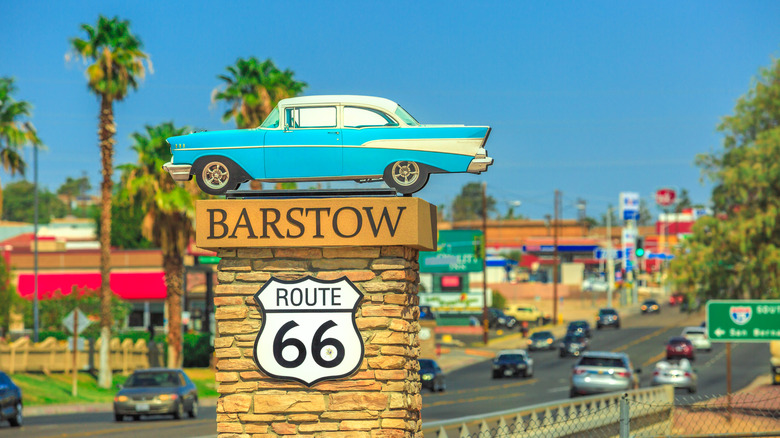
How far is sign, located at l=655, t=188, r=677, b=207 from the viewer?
554 ft

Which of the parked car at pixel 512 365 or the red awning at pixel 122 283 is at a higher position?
Result: the red awning at pixel 122 283

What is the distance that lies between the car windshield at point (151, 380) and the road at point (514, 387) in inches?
40.3

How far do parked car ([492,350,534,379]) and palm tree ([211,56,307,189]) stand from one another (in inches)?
664

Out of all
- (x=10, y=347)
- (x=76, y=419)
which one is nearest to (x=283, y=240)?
(x=76, y=419)

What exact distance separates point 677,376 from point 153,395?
22601mm

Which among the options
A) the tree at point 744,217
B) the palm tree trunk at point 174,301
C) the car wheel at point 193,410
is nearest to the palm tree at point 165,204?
the palm tree trunk at point 174,301

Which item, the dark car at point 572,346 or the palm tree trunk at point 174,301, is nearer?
the palm tree trunk at point 174,301

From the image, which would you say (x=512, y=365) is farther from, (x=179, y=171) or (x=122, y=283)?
(x=179, y=171)

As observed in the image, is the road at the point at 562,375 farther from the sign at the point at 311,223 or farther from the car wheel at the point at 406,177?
the sign at the point at 311,223

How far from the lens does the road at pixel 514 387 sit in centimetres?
2498

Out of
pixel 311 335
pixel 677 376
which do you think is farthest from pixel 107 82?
pixel 311 335

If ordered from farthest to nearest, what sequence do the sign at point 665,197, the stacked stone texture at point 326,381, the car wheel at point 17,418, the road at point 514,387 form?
the sign at point 665,197 → the car wheel at point 17,418 → the road at point 514,387 → the stacked stone texture at point 326,381

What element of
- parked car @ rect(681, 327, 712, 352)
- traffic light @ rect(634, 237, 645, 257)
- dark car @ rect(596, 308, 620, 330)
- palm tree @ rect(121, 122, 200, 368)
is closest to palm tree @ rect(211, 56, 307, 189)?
palm tree @ rect(121, 122, 200, 368)

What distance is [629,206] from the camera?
13612cm
